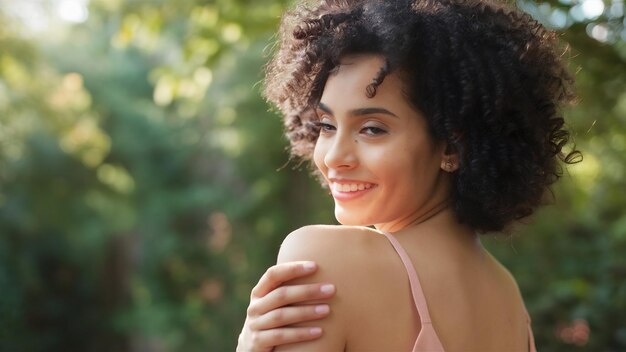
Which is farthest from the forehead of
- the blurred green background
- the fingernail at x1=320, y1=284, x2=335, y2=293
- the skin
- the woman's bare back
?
the blurred green background

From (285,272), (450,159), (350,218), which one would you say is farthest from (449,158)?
(285,272)

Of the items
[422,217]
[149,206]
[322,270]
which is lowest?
[322,270]

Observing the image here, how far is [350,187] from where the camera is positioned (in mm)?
1645

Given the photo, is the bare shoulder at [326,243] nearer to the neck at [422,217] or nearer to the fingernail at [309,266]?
the fingernail at [309,266]

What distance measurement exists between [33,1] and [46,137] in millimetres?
2159

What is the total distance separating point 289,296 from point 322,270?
7cm

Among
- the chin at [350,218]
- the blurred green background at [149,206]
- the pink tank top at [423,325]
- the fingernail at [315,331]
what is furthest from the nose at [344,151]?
the blurred green background at [149,206]

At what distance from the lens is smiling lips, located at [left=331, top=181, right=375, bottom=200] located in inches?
64.2

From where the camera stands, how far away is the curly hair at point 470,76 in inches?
63.5

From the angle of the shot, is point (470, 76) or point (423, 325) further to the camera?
point (470, 76)

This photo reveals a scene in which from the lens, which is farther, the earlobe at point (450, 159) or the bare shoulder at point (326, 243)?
the earlobe at point (450, 159)

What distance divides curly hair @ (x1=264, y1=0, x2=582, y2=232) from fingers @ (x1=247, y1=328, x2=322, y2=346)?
1.45 ft

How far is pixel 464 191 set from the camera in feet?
5.46

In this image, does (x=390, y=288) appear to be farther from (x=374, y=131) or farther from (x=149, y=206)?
(x=149, y=206)
